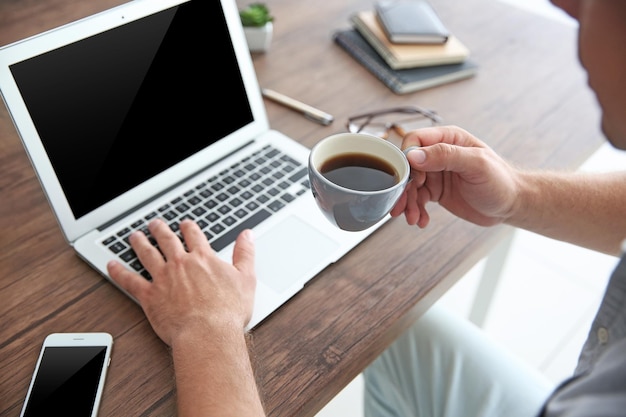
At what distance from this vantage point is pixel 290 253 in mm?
863

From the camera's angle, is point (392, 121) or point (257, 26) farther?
point (257, 26)

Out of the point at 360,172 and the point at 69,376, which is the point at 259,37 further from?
the point at 69,376

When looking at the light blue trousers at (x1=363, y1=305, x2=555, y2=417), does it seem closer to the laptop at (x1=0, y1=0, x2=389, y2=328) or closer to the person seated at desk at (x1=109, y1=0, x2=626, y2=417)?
the person seated at desk at (x1=109, y1=0, x2=626, y2=417)

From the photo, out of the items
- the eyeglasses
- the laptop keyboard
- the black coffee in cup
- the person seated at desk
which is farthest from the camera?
the eyeglasses

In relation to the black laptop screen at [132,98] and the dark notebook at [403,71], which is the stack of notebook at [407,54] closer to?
the dark notebook at [403,71]

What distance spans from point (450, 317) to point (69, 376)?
2.08 feet

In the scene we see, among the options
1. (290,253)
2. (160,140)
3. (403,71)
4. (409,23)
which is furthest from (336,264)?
(409,23)

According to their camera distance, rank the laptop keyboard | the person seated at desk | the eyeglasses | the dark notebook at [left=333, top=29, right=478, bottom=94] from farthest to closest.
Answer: the dark notebook at [left=333, top=29, right=478, bottom=94] → the eyeglasses → the laptop keyboard → the person seated at desk

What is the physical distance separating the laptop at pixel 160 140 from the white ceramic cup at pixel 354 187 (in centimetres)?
13

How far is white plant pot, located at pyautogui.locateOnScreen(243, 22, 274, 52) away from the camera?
1245mm

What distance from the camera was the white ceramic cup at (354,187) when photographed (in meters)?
0.70

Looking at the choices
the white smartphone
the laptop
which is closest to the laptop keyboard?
the laptop

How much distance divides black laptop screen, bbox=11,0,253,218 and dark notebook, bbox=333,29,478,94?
15.0 inches

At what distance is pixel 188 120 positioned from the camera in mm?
935
